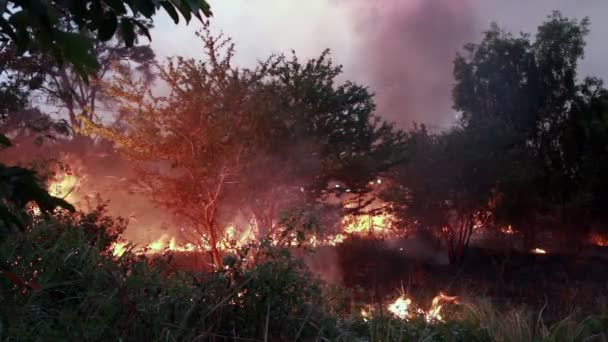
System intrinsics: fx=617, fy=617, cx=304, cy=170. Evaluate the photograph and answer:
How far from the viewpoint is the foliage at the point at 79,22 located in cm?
184

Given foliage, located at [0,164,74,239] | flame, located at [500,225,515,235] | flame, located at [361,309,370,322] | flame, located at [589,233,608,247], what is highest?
flame, located at [500,225,515,235]

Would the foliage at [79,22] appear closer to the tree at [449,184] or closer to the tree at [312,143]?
the tree at [312,143]

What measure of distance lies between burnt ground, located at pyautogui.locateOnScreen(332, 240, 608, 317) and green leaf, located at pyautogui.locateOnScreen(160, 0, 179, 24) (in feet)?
45.3

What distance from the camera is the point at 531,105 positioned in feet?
91.8

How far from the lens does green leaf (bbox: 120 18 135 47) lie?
7.46 ft

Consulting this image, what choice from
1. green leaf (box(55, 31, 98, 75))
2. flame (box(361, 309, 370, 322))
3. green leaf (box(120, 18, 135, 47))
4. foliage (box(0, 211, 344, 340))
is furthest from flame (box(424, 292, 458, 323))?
green leaf (box(55, 31, 98, 75))

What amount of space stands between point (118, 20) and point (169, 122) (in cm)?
1245

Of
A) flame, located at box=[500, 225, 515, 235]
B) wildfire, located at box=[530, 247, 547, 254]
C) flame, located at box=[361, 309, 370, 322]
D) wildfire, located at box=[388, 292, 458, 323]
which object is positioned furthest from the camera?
wildfire, located at box=[530, 247, 547, 254]

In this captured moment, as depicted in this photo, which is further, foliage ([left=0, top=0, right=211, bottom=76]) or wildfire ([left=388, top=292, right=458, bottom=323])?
wildfire ([left=388, top=292, right=458, bottom=323])

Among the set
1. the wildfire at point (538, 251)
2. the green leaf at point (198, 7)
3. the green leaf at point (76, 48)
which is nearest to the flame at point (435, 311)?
the green leaf at point (198, 7)

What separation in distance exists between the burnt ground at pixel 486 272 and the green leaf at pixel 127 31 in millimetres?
13787

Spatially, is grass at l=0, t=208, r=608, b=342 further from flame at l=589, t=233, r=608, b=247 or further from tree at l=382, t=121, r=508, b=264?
flame at l=589, t=233, r=608, b=247

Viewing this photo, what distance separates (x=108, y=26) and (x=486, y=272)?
20.3 meters

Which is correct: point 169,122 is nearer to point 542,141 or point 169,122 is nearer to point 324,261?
point 324,261
